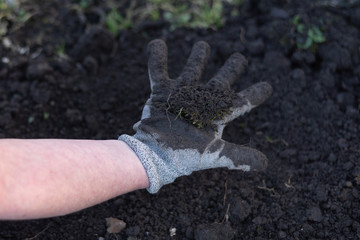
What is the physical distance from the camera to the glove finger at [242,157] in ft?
6.05

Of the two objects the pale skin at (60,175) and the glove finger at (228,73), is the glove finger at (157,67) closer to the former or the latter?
the glove finger at (228,73)

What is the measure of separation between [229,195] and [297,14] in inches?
56.6

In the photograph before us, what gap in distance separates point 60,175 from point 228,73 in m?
1.01

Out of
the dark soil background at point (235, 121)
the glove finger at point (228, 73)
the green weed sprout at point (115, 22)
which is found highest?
the green weed sprout at point (115, 22)

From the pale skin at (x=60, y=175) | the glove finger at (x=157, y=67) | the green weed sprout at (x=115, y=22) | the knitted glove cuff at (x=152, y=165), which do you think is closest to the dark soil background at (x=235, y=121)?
the green weed sprout at (x=115, y=22)

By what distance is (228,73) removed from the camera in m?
2.09

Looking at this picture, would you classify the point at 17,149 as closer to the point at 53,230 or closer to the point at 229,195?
the point at 53,230

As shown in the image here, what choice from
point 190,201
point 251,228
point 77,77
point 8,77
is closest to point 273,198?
point 251,228

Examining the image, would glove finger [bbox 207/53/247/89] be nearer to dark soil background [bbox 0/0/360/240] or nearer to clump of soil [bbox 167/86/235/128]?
clump of soil [bbox 167/86/235/128]

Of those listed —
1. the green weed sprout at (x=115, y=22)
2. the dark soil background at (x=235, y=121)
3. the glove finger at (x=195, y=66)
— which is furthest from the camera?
the green weed sprout at (x=115, y=22)

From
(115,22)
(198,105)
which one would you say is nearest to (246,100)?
(198,105)

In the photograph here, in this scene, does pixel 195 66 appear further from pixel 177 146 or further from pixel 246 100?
pixel 177 146

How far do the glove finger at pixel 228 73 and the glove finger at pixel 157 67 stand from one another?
24 centimetres

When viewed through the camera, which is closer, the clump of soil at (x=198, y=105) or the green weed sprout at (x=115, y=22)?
the clump of soil at (x=198, y=105)
